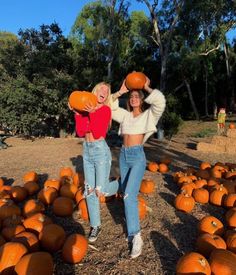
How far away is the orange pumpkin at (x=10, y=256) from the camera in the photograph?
3320 millimetres

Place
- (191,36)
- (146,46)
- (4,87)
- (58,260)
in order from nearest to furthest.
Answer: (58,260) < (4,87) < (191,36) < (146,46)

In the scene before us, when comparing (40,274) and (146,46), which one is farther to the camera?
(146,46)

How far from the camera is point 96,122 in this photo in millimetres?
4188

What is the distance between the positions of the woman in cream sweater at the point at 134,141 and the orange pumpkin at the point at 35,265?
97 centimetres

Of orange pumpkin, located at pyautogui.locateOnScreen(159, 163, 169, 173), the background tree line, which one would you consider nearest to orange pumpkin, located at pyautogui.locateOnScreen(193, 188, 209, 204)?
orange pumpkin, located at pyautogui.locateOnScreen(159, 163, 169, 173)

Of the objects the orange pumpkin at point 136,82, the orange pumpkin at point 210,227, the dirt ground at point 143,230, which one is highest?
the orange pumpkin at point 136,82

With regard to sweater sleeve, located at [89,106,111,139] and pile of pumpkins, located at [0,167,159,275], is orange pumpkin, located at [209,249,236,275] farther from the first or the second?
sweater sleeve, located at [89,106,111,139]

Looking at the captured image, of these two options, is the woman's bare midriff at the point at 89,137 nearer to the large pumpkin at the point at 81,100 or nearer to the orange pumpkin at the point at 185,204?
the large pumpkin at the point at 81,100

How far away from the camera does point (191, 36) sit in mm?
25203

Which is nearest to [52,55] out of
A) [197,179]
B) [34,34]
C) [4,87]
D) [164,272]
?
[34,34]

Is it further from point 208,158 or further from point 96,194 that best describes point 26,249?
point 208,158

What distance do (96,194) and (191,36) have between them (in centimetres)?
2288

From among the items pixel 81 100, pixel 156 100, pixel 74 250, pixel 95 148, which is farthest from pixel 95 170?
pixel 156 100

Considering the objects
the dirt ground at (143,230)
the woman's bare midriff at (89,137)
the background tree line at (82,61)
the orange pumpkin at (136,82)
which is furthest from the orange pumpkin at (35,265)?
the background tree line at (82,61)
